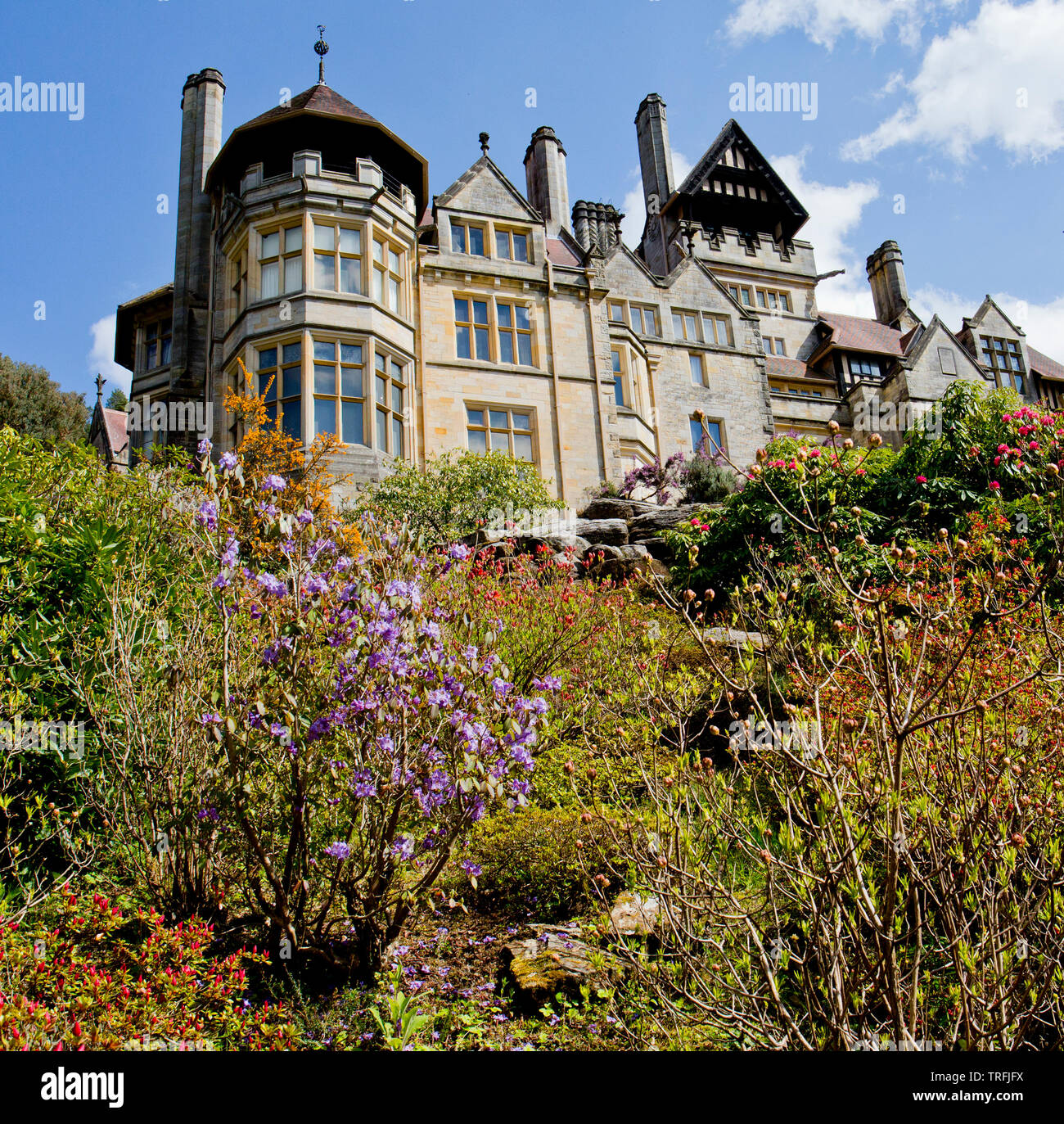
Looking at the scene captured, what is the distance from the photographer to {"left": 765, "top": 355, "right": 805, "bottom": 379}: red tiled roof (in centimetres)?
3297

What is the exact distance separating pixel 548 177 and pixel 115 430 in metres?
19.5

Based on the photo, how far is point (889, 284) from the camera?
39312mm

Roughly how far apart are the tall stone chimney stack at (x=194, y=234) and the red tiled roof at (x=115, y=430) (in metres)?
8.71

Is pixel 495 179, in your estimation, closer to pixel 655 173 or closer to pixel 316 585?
pixel 655 173

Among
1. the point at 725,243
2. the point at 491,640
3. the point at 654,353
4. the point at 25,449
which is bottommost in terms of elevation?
the point at 491,640

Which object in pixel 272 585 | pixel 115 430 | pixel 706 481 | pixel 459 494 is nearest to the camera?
pixel 272 585

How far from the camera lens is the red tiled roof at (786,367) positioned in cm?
3297

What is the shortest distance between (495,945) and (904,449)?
11825mm

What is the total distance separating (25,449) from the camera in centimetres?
762

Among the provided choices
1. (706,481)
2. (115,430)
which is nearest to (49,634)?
(706,481)

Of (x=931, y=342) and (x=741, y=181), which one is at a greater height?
(x=741, y=181)
